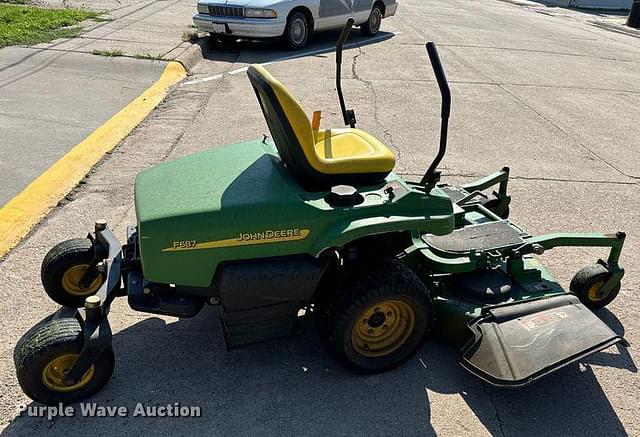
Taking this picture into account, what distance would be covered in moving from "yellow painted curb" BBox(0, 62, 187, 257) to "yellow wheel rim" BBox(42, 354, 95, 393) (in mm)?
1369

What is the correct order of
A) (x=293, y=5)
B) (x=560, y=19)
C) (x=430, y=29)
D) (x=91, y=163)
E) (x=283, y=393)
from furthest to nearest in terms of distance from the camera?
(x=560, y=19) < (x=430, y=29) < (x=293, y=5) < (x=91, y=163) < (x=283, y=393)

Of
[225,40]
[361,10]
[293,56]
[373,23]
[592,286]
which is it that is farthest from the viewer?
[373,23]

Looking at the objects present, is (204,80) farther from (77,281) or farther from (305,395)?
(305,395)

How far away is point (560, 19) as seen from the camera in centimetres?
1977

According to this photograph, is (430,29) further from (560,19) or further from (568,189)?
(568,189)

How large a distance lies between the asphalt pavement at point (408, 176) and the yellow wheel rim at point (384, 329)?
0.14 meters

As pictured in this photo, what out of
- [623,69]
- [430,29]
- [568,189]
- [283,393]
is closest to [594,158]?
[568,189]

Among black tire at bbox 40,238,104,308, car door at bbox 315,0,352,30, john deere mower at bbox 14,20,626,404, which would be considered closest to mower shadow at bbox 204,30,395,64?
car door at bbox 315,0,352,30

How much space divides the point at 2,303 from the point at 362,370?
78.5 inches

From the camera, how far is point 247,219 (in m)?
2.45

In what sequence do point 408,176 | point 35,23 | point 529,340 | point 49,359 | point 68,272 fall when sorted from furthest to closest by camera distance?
point 35,23 → point 408,176 → point 68,272 → point 529,340 → point 49,359

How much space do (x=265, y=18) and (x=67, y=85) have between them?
146 inches

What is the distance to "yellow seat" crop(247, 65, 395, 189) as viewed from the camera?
2.48 m

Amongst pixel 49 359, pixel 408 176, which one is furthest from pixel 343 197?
pixel 408 176
